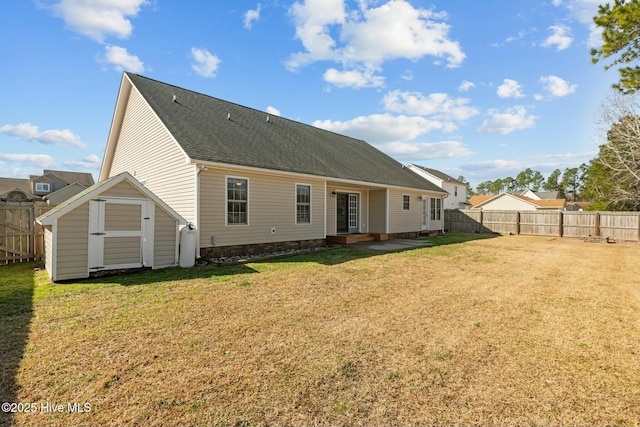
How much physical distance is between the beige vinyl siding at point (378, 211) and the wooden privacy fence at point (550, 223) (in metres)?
9.95

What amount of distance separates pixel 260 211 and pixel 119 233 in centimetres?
429

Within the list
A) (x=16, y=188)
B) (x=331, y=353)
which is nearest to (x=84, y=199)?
(x=331, y=353)

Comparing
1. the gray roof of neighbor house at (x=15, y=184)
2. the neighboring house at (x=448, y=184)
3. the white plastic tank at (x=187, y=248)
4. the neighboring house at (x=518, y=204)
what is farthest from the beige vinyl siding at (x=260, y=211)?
the gray roof of neighbor house at (x=15, y=184)

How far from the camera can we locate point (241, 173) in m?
9.82

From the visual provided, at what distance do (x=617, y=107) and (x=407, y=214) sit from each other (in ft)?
42.6

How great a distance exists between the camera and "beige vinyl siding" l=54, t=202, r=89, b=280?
6.35 meters

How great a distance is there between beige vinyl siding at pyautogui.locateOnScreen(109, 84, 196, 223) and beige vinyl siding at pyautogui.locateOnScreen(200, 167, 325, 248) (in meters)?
0.51

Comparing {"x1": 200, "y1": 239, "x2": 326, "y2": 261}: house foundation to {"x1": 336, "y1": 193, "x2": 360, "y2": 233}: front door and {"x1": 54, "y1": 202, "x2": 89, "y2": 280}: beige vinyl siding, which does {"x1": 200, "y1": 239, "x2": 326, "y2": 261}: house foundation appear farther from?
{"x1": 54, "y1": 202, "x2": 89, "y2": 280}: beige vinyl siding

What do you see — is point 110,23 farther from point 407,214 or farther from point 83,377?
point 407,214

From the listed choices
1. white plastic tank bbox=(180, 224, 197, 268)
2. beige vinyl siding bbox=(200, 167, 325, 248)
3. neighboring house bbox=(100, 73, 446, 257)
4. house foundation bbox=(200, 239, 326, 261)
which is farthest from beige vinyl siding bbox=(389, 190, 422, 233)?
white plastic tank bbox=(180, 224, 197, 268)

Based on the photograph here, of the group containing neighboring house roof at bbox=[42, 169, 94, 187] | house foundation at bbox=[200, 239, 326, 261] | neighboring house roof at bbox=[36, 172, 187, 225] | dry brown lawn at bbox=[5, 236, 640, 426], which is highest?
neighboring house roof at bbox=[42, 169, 94, 187]

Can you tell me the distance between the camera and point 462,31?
456 inches

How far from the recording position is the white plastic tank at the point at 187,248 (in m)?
8.12

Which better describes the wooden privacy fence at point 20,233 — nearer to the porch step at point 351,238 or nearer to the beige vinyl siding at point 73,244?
the beige vinyl siding at point 73,244
